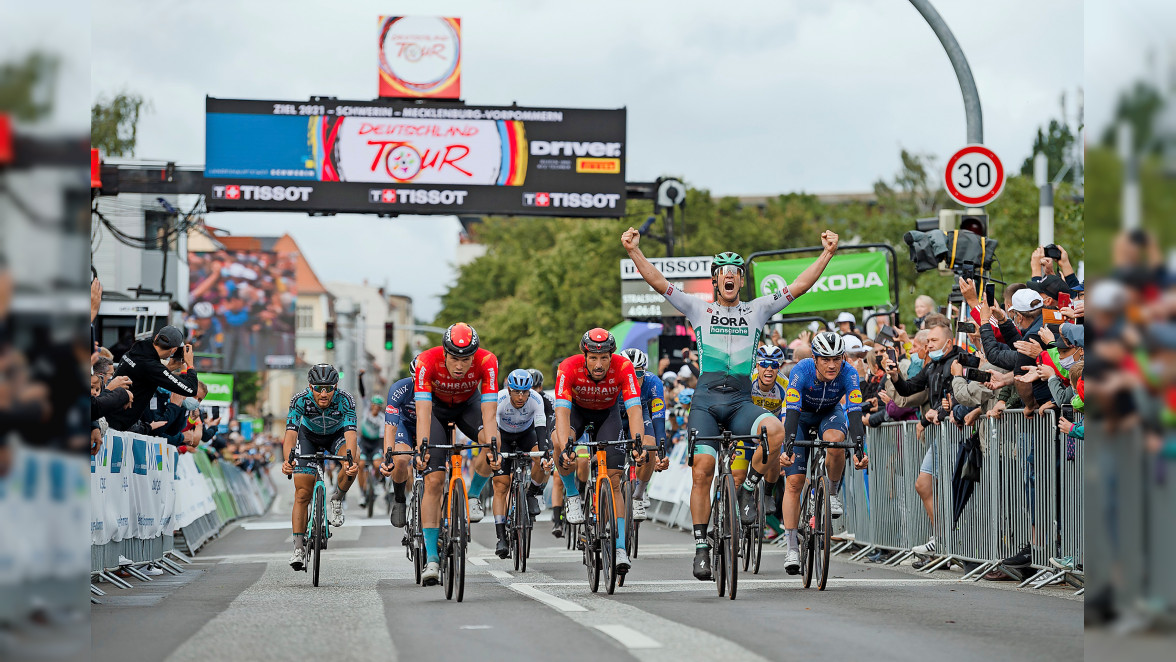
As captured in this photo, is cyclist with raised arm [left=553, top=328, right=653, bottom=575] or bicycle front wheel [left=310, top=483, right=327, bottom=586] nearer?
cyclist with raised arm [left=553, top=328, right=653, bottom=575]

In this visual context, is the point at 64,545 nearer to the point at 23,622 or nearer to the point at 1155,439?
the point at 23,622

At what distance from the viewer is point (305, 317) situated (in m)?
165

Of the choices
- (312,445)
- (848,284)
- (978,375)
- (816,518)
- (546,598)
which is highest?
(848,284)

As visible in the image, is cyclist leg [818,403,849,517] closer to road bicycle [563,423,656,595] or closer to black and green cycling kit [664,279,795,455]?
black and green cycling kit [664,279,795,455]

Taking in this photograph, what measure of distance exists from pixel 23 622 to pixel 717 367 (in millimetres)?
7270

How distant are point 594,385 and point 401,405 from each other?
1883mm

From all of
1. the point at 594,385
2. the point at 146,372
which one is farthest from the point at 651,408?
the point at 146,372

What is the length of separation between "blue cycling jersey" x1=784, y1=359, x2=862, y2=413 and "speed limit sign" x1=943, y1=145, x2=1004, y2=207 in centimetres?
395

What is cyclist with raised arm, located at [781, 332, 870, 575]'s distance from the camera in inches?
487

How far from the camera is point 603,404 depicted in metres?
12.8

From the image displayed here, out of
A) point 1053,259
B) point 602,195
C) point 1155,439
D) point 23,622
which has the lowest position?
point 23,622


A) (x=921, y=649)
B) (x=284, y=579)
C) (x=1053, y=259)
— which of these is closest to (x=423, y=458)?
(x=284, y=579)

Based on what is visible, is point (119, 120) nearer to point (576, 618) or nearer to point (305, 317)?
point (576, 618)

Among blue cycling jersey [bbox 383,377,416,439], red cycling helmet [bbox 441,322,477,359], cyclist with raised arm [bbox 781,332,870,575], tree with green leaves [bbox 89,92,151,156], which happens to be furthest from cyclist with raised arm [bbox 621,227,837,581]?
tree with green leaves [bbox 89,92,151,156]
